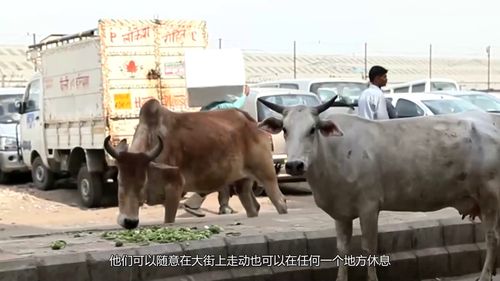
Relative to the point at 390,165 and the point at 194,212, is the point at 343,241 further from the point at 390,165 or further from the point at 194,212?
the point at 194,212

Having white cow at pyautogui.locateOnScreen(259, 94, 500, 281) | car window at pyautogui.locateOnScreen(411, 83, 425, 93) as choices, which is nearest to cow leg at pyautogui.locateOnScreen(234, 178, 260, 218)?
white cow at pyautogui.locateOnScreen(259, 94, 500, 281)

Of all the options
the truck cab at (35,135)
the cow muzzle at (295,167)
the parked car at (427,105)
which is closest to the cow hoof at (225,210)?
the parked car at (427,105)

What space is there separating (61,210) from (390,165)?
9204mm

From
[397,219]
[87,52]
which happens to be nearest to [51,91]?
[87,52]

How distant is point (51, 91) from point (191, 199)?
15.3 ft

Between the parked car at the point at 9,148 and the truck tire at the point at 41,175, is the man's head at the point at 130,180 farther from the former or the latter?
the parked car at the point at 9,148

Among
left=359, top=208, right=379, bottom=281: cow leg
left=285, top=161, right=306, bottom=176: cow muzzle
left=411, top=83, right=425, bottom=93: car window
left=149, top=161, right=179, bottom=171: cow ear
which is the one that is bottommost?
left=411, top=83, right=425, bottom=93: car window

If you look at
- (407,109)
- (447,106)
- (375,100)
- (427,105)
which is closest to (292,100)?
(407,109)

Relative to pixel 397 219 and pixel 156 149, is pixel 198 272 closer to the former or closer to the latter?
pixel 156 149

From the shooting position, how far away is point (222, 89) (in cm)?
1481

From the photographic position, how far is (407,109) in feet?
52.2

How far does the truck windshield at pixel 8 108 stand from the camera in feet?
62.9

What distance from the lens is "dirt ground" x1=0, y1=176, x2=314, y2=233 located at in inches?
508

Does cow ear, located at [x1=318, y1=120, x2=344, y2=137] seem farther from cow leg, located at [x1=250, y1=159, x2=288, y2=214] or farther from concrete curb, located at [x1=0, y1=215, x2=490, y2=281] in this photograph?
cow leg, located at [x1=250, y1=159, x2=288, y2=214]
